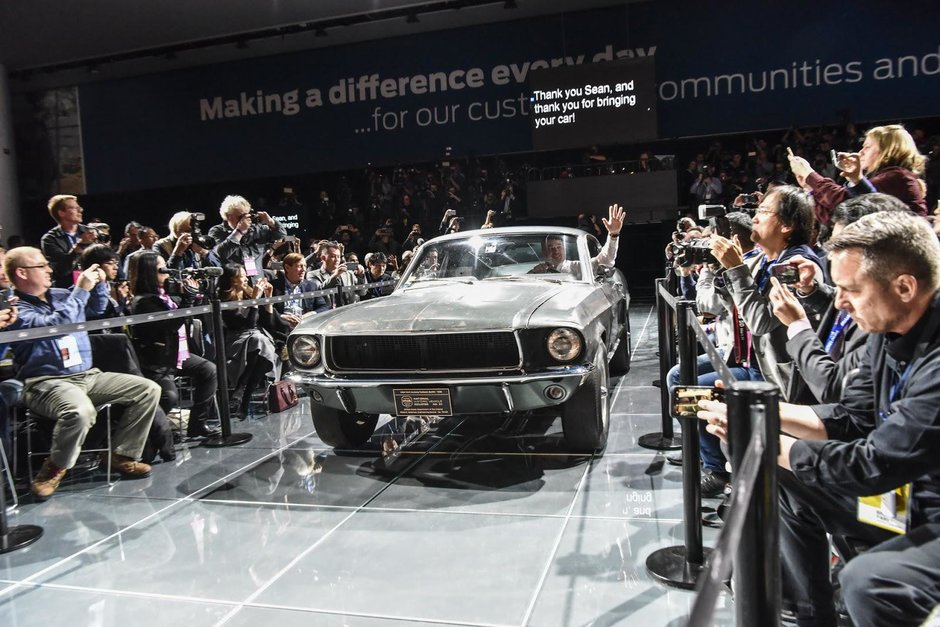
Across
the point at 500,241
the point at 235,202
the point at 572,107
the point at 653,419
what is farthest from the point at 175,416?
the point at 572,107

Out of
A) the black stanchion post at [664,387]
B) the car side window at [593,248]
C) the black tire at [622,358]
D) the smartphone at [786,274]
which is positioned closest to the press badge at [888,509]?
the smartphone at [786,274]

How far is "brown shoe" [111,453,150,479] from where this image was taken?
4457 millimetres

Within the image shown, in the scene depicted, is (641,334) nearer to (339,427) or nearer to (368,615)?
(339,427)

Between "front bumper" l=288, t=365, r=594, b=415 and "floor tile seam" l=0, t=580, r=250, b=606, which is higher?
"front bumper" l=288, t=365, r=594, b=415

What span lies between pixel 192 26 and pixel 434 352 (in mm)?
13701

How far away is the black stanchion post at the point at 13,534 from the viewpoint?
3.41 metres

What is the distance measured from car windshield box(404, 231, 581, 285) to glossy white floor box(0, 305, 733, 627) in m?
1.27

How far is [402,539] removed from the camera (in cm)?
327

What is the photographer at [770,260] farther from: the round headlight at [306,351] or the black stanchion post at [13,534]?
the black stanchion post at [13,534]

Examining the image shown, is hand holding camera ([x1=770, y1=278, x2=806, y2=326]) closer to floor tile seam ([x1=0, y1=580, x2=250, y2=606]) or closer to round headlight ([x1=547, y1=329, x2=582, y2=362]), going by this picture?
round headlight ([x1=547, y1=329, x2=582, y2=362])

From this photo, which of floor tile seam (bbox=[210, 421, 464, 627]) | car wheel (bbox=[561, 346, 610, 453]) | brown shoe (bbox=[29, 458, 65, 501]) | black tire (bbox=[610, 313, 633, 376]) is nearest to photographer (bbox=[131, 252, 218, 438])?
brown shoe (bbox=[29, 458, 65, 501])

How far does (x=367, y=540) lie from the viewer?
10.8ft

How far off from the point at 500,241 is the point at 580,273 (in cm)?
70

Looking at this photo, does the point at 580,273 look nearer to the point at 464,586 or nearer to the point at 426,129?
the point at 464,586
